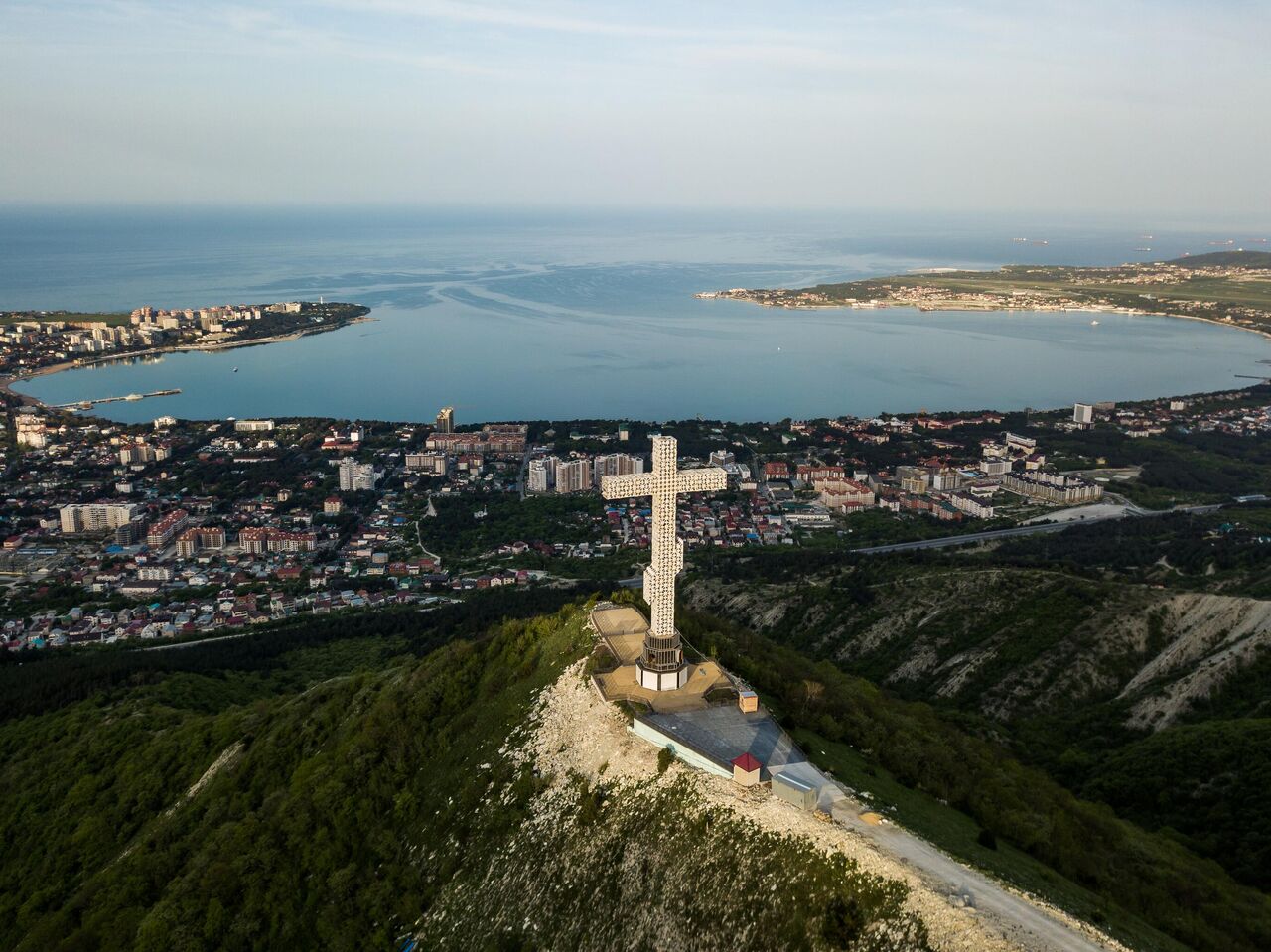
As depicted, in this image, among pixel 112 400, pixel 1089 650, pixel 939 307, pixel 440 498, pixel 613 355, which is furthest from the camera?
pixel 939 307

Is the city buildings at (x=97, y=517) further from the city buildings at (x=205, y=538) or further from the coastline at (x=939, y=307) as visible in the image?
the coastline at (x=939, y=307)

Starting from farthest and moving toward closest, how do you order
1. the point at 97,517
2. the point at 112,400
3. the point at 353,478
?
the point at 112,400, the point at 353,478, the point at 97,517

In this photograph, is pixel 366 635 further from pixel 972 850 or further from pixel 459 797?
pixel 972 850

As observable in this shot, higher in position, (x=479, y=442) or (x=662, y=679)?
(x=662, y=679)

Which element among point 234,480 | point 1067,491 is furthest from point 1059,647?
point 234,480

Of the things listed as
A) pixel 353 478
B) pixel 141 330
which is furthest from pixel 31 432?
pixel 141 330

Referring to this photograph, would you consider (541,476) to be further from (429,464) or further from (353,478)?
(353,478)
